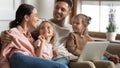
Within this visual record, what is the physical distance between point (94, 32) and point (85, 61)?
4.56 ft

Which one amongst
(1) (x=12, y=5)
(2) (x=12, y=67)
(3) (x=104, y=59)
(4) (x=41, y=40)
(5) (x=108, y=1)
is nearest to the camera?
(2) (x=12, y=67)

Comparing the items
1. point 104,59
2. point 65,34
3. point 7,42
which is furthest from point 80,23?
point 7,42

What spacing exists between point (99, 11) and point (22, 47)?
178 centimetres

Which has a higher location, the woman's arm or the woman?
A: the woman

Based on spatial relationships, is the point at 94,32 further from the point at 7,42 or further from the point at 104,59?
the point at 7,42

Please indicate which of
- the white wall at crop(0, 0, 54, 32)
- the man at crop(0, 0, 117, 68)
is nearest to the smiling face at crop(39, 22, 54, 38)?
the man at crop(0, 0, 117, 68)

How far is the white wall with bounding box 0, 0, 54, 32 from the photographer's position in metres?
3.14

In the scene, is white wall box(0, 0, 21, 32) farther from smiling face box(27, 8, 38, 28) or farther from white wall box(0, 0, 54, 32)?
smiling face box(27, 8, 38, 28)

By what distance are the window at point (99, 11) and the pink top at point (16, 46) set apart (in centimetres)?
161

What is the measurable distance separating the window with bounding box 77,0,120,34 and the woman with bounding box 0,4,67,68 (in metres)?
1.54

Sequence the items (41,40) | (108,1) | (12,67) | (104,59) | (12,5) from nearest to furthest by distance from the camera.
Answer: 1. (12,67)
2. (41,40)
3. (104,59)
4. (12,5)
5. (108,1)

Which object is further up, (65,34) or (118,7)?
(118,7)

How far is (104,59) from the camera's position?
2633 mm

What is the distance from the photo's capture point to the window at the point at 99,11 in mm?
3454
